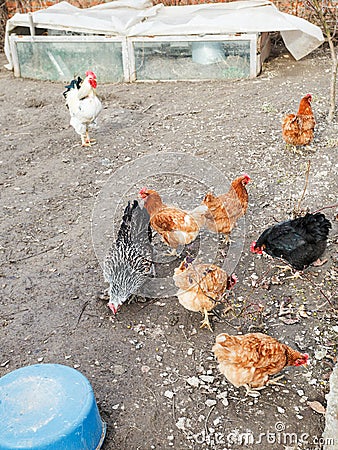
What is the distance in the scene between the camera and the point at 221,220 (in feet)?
13.5

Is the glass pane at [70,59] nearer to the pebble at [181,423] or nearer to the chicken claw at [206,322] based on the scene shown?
the chicken claw at [206,322]

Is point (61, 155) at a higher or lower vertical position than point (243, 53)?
lower

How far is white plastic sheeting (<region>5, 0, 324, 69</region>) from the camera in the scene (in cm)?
791

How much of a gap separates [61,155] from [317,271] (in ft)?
11.4

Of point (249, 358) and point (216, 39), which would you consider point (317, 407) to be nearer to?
point (249, 358)

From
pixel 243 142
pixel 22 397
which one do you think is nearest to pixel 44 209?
pixel 243 142

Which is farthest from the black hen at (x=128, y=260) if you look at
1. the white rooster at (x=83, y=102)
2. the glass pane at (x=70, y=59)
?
the glass pane at (x=70, y=59)

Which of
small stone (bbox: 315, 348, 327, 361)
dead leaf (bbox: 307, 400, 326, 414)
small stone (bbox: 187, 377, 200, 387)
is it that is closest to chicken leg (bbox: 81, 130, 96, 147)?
small stone (bbox: 187, 377, 200, 387)

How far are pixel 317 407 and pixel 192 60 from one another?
642 cm

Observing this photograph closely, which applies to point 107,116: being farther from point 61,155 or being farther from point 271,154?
point 271,154

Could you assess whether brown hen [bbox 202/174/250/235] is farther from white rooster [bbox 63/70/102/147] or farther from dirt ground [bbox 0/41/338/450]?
white rooster [bbox 63/70/102/147]

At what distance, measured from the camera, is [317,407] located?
283cm

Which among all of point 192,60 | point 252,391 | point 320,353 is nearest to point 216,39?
point 192,60

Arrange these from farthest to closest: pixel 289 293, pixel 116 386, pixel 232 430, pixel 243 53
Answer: pixel 243 53, pixel 289 293, pixel 116 386, pixel 232 430
